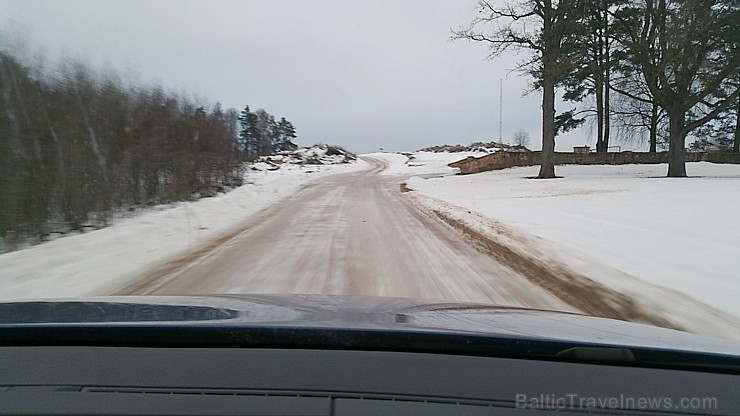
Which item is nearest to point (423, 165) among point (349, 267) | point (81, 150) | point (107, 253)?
point (81, 150)

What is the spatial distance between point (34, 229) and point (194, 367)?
359 inches

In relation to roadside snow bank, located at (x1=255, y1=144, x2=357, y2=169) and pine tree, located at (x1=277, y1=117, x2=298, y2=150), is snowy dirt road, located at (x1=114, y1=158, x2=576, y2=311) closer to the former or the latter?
roadside snow bank, located at (x1=255, y1=144, x2=357, y2=169)

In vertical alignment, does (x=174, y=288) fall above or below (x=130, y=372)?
below

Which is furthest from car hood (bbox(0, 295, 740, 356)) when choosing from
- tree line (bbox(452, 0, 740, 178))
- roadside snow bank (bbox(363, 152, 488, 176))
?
roadside snow bank (bbox(363, 152, 488, 176))

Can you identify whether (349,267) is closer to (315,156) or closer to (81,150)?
(81,150)

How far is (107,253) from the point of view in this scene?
863cm

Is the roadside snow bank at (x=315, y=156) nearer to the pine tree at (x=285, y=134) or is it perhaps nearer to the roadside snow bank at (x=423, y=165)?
the roadside snow bank at (x=423, y=165)

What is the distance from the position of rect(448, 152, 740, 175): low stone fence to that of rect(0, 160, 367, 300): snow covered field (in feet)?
98.8

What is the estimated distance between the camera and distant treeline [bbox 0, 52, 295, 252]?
30.0ft

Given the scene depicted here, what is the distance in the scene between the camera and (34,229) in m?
9.49

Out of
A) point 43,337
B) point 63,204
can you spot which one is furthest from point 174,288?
point 63,204

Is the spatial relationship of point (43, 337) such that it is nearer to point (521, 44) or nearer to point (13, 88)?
point (13, 88)

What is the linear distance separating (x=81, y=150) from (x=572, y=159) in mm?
39495

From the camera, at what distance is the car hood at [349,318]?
275 centimetres
